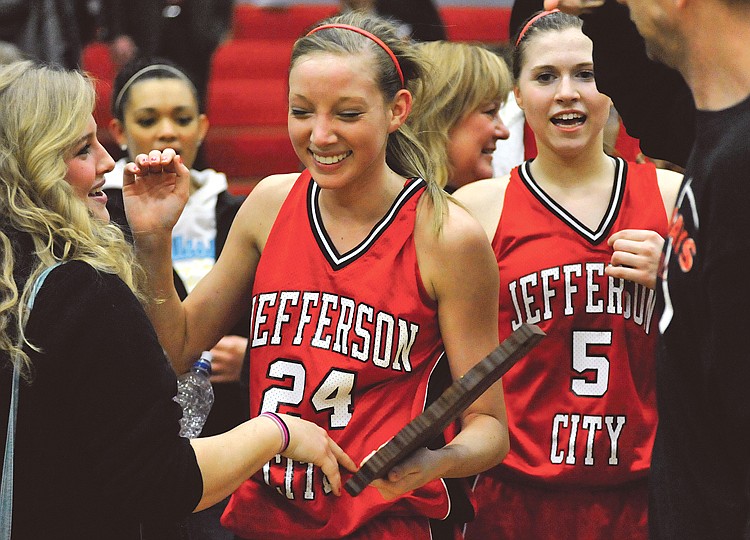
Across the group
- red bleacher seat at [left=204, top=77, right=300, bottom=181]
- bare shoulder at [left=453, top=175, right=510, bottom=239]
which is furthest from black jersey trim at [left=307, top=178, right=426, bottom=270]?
red bleacher seat at [left=204, top=77, right=300, bottom=181]

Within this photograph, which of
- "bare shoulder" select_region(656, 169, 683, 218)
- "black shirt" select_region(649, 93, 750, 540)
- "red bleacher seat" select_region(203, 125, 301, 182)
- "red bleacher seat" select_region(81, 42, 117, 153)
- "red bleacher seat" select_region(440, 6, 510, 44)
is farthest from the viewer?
"red bleacher seat" select_region(440, 6, 510, 44)

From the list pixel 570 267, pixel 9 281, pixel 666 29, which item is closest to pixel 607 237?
pixel 570 267

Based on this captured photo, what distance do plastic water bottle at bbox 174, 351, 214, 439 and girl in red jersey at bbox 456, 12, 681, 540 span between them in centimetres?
72

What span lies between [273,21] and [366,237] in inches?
290

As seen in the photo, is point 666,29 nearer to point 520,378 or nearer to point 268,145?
point 520,378

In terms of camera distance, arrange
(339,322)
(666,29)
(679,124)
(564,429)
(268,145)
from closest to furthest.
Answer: (666,29)
(679,124)
(339,322)
(564,429)
(268,145)

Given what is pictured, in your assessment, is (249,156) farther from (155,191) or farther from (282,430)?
(282,430)

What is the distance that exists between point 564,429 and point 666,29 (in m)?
1.29

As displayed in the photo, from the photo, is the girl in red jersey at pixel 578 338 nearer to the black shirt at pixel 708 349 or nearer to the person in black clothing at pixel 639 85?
the person in black clothing at pixel 639 85

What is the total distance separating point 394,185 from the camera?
2.48 meters

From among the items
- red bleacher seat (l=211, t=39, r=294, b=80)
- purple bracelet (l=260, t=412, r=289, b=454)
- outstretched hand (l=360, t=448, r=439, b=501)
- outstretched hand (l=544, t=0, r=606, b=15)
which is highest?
red bleacher seat (l=211, t=39, r=294, b=80)

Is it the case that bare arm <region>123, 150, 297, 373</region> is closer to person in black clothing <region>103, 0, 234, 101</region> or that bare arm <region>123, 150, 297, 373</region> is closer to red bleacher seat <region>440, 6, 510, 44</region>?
person in black clothing <region>103, 0, 234, 101</region>

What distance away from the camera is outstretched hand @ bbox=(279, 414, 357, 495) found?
2.14m

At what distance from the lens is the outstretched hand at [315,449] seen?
2.14 meters
